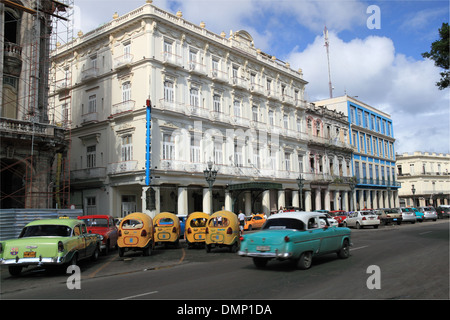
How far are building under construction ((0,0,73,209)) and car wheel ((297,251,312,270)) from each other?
16750 mm

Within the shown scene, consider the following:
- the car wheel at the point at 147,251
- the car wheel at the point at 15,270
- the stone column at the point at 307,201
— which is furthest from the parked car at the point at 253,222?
the car wheel at the point at 15,270

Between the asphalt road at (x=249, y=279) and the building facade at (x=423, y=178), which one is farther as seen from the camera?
the building facade at (x=423, y=178)

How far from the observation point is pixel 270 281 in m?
9.20

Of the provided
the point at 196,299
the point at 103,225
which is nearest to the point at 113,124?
the point at 103,225

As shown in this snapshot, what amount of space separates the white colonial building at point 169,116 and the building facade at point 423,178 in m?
50.7

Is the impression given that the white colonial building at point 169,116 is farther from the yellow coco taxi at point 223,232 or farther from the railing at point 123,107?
the yellow coco taxi at point 223,232

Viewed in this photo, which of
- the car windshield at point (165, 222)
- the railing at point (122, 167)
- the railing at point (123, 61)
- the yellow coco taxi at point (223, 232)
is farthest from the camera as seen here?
the railing at point (123, 61)

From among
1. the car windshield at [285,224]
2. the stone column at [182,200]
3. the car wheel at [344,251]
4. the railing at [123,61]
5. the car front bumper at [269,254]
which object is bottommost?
the car wheel at [344,251]

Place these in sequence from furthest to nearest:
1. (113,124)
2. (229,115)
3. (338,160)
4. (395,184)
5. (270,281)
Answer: (395,184)
(338,160)
(229,115)
(113,124)
(270,281)

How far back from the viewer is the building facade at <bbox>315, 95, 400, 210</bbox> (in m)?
56.5

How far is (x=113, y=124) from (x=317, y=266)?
24.1 m

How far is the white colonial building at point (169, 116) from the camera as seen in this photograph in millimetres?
29656

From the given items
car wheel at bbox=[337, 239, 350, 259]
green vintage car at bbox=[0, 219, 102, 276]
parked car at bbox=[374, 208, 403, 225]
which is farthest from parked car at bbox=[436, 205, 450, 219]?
green vintage car at bbox=[0, 219, 102, 276]

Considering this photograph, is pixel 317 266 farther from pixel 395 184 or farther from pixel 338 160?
pixel 395 184
